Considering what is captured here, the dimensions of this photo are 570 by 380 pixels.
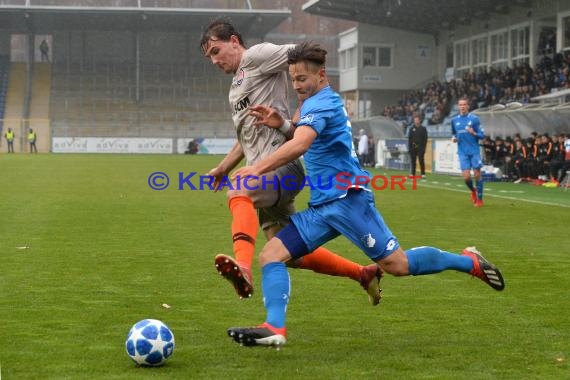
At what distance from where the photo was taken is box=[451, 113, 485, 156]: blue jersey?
19.3 metres

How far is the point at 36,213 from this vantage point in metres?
16.7

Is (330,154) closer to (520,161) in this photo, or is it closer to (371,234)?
(371,234)

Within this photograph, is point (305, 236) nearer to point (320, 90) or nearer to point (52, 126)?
point (320, 90)

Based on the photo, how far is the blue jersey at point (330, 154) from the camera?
19.9 ft

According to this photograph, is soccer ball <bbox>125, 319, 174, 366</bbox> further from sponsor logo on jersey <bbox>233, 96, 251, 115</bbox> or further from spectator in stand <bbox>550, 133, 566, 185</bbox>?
spectator in stand <bbox>550, 133, 566, 185</bbox>

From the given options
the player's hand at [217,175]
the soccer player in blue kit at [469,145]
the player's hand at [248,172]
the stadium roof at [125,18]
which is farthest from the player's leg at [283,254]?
the stadium roof at [125,18]

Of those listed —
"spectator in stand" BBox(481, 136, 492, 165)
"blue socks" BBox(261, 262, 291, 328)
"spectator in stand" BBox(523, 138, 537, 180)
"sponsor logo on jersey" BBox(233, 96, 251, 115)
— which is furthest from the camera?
"spectator in stand" BBox(481, 136, 492, 165)

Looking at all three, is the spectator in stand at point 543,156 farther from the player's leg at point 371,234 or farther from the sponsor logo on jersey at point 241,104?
the player's leg at point 371,234

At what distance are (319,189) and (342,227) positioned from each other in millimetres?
273

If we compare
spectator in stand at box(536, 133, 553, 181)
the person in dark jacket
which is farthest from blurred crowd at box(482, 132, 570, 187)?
the person in dark jacket

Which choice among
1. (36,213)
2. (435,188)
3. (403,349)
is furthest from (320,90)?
(435,188)

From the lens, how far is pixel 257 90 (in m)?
7.03

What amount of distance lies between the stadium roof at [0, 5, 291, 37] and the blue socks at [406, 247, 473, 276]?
57934mm

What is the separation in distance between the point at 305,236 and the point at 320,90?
887mm
